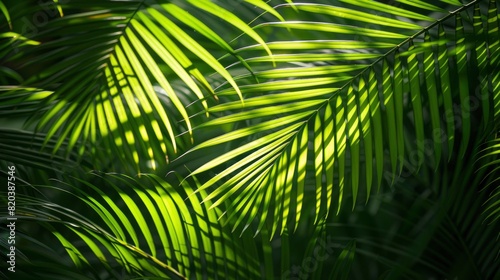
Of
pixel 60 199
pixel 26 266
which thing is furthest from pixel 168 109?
pixel 26 266

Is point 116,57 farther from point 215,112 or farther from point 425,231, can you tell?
point 425,231

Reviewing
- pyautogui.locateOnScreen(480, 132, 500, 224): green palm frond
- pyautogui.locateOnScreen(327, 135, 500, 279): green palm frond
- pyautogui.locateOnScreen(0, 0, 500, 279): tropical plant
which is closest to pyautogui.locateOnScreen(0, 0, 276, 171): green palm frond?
pyautogui.locateOnScreen(0, 0, 500, 279): tropical plant

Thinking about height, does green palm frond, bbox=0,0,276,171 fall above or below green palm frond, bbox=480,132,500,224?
above

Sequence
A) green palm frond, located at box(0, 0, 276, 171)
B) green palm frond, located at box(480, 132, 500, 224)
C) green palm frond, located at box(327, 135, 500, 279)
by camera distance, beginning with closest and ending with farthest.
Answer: green palm frond, located at box(0, 0, 276, 171)
green palm frond, located at box(480, 132, 500, 224)
green palm frond, located at box(327, 135, 500, 279)

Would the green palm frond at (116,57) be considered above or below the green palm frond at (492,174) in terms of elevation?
above

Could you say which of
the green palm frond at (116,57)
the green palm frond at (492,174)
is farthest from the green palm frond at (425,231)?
the green palm frond at (116,57)

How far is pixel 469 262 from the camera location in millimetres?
1295

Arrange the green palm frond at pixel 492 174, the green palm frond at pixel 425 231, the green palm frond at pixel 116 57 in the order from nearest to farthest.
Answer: the green palm frond at pixel 116 57, the green palm frond at pixel 492 174, the green palm frond at pixel 425 231

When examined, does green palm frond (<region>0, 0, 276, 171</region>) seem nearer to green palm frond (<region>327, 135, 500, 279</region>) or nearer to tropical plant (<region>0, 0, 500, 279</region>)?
tropical plant (<region>0, 0, 500, 279</region>)

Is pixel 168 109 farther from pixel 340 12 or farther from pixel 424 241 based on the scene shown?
pixel 424 241

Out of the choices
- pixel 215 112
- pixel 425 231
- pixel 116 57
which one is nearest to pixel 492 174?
pixel 425 231

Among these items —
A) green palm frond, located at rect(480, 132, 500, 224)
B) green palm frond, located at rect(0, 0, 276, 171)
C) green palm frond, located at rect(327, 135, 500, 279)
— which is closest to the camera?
green palm frond, located at rect(0, 0, 276, 171)

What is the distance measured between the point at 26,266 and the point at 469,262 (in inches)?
40.3

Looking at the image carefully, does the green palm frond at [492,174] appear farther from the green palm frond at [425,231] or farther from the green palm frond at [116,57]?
the green palm frond at [116,57]
